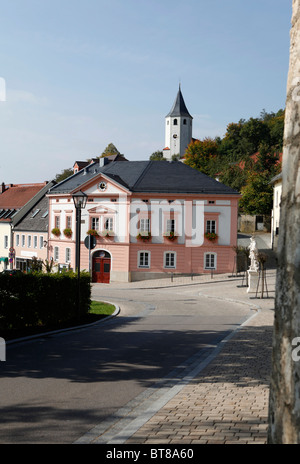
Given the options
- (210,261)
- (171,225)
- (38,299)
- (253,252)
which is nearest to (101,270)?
(171,225)

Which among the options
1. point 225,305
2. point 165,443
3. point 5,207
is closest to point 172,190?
point 225,305

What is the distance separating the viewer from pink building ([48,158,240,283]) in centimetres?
4259

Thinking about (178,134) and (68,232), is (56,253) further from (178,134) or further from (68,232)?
(178,134)

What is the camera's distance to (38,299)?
1634 cm

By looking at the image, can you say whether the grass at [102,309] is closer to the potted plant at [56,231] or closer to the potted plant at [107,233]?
the potted plant at [107,233]

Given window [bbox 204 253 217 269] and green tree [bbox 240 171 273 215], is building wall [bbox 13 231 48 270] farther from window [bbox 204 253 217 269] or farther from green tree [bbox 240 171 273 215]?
green tree [bbox 240 171 273 215]

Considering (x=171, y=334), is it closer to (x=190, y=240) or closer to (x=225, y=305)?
(x=225, y=305)

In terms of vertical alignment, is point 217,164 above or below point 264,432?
above

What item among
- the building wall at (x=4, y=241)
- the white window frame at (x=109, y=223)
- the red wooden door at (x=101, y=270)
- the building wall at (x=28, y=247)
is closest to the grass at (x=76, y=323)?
the red wooden door at (x=101, y=270)

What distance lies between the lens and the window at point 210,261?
4275 cm

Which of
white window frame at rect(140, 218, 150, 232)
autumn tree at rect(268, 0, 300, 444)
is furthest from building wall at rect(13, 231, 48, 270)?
autumn tree at rect(268, 0, 300, 444)

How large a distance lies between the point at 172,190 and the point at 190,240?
4655 millimetres

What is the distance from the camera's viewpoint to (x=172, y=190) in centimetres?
4316

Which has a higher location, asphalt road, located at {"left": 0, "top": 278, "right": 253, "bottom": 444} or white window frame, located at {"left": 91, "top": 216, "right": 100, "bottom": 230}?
white window frame, located at {"left": 91, "top": 216, "right": 100, "bottom": 230}
